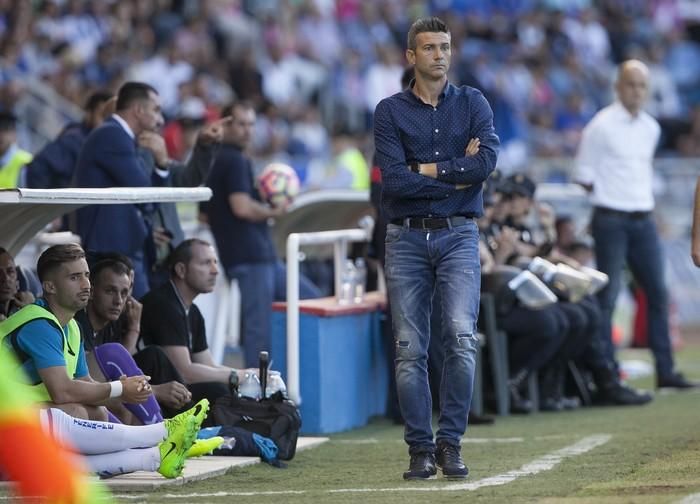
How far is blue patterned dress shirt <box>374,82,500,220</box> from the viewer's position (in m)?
8.29

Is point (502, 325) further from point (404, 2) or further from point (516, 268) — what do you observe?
point (404, 2)

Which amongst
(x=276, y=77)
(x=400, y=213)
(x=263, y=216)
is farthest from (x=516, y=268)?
(x=276, y=77)

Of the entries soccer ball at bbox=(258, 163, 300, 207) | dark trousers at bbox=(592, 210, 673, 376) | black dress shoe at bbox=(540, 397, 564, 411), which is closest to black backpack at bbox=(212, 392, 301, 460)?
soccer ball at bbox=(258, 163, 300, 207)

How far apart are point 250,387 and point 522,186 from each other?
3.75 m

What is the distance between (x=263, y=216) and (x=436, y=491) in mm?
4455

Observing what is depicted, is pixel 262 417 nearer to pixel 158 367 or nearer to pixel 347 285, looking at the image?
pixel 158 367

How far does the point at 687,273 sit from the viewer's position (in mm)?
20547

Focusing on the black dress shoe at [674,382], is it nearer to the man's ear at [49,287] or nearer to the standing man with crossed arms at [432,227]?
the standing man with crossed arms at [432,227]

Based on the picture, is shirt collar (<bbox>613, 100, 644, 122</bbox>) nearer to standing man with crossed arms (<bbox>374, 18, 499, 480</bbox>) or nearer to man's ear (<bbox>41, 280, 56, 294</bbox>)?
standing man with crossed arms (<bbox>374, 18, 499, 480</bbox>)

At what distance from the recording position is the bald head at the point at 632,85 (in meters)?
A: 13.5

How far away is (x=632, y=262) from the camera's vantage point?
13.6m

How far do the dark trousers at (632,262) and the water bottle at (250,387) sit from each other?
443 cm

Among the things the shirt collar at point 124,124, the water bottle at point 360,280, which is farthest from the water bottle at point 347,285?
the shirt collar at point 124,124

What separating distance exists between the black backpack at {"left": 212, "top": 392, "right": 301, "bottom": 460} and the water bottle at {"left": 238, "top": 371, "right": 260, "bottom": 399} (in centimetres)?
15
